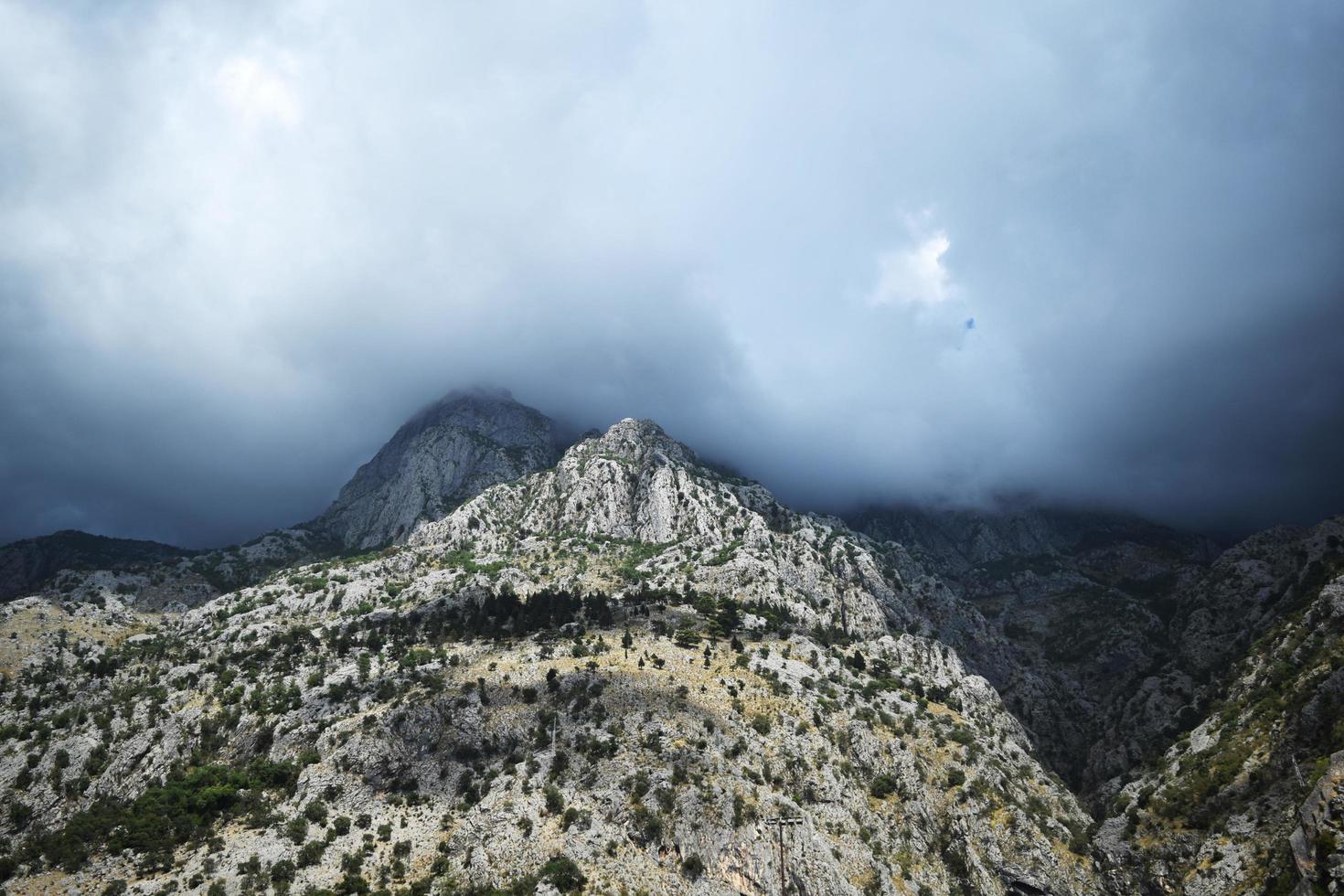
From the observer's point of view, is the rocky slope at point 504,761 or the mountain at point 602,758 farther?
the rocky slope at point 504,761

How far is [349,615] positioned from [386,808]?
70382mm

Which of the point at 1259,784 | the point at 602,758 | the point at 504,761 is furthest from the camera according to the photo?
the point at 504,761

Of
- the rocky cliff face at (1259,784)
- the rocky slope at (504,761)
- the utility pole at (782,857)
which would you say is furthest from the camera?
the rocky slope at (504,761)

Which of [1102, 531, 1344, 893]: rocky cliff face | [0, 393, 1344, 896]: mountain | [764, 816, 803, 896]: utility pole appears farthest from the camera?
[0, 393, 1344, 896]: mountain

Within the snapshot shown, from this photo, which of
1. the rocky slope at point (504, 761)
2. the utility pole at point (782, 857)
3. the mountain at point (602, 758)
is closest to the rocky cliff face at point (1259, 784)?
the mountain at point (602, 758)

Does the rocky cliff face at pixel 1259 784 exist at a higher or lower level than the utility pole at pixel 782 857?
higher

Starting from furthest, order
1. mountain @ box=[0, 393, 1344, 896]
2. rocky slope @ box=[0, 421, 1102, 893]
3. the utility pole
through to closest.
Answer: rocky slope @ box=[0, 421, 1102, 893] → mountain @ box=[0, 393, 1344, 896] → the utility pole

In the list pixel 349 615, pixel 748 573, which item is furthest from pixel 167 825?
pixel 748 573

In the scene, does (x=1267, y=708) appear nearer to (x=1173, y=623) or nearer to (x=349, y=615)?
(x=1173, y=623)

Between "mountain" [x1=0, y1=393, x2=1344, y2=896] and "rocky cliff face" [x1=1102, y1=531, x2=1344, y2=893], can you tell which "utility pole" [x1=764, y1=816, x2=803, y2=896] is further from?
"rocky cliff face" [x1=1102, y1=531, x2=1344, y2=893]

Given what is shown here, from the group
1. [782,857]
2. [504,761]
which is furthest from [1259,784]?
[504,761]

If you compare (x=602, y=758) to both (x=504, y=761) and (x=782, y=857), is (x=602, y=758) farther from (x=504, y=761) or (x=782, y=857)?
(x=782, y=857)

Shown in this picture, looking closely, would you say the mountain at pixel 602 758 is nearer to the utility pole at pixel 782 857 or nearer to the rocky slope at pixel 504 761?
the rocky slope at pixel 504 761

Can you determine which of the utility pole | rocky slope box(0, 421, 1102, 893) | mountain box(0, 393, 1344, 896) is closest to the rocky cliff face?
mountain box(0, 393, 1344, 896)
